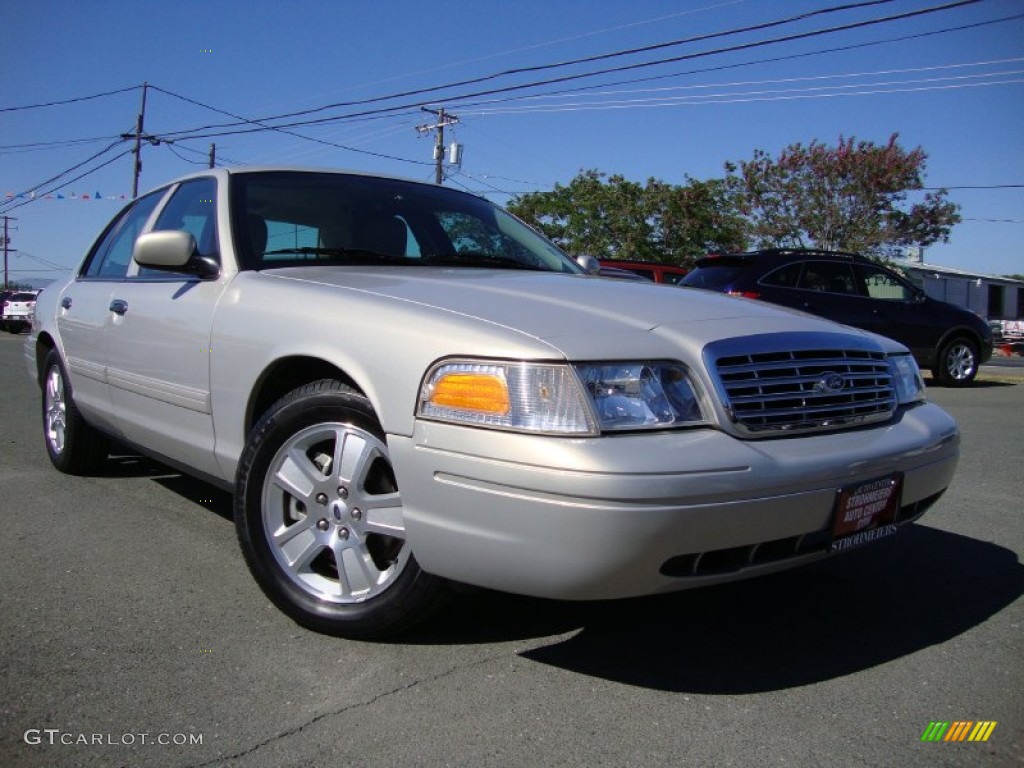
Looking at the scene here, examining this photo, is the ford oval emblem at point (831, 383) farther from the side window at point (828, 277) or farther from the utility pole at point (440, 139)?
the utility pole at point (440, 139)

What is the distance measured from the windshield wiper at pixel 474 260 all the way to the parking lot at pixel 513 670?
56.2 inches

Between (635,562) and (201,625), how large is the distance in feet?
5.00

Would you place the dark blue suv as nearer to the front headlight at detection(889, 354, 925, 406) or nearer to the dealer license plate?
the front headlight at detection(889, 354, 925, 406)

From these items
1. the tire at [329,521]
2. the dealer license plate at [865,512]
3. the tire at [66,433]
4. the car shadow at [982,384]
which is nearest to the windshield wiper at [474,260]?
the tire at [329,521]

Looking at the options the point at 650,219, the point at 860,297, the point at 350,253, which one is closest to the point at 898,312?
the point at 860,297

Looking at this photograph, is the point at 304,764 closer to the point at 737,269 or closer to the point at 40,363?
the point at 40,363

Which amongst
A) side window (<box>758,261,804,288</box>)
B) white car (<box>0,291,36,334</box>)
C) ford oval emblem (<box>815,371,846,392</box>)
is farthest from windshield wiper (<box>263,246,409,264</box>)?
white car (<box>0,291,36,334</box>)

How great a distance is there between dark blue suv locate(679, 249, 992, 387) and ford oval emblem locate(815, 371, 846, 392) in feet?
25.4

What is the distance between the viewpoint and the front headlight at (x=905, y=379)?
3.04 m

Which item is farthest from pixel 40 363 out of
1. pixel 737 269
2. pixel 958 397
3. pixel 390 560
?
pixel 958 397

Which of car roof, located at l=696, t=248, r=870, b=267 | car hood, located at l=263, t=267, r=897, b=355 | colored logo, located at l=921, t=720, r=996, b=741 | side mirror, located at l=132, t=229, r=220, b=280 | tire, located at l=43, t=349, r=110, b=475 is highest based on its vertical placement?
car roof, located at l=696, t=248, r=870, b=267

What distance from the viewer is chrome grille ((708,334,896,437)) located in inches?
95.3

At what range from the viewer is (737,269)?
34.9 feet

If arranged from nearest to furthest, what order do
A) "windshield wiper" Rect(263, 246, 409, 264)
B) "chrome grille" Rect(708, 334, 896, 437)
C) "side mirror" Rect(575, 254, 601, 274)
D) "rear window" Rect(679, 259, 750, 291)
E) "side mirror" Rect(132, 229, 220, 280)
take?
"chrome grille" Rect(708, 334, 896, 437) → "side mirror" Rect(132, 229, 220, 280) → "windshield wiper" Rect(263, 246, 409, 264) → "side mirror" Rect(575, 254, 601, 274) → "rear window" Rect(679, 259, 750, 291)
